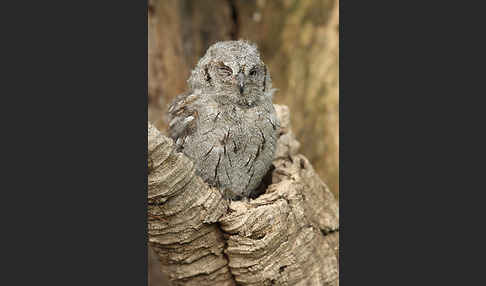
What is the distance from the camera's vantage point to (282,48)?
19.4 ft

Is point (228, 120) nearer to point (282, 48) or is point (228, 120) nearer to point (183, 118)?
point (183, 118)

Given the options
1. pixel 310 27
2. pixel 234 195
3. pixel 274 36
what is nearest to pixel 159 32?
pixel 274 36

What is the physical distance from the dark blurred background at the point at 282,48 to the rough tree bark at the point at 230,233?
5.40 feet

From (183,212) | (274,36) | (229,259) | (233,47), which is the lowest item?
(229,259)

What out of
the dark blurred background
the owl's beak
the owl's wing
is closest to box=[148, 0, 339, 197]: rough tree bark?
the dark blurred background

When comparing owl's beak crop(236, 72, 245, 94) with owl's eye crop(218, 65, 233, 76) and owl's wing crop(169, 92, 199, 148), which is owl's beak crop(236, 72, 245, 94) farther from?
owl's wing crop(169, 92, 199, 148)

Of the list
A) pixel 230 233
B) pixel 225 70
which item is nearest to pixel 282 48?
pixel 225 70

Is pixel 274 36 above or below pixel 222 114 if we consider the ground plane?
above

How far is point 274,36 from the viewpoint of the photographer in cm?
596

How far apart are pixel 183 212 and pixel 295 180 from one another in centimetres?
113

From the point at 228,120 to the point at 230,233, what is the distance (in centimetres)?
92

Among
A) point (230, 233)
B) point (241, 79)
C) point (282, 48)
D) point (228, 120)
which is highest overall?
point (282, 48)

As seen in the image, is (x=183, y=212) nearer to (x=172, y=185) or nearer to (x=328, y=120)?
(x=172, y=185)

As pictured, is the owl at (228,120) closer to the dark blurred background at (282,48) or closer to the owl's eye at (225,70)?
the owl's eye at (225,70)
